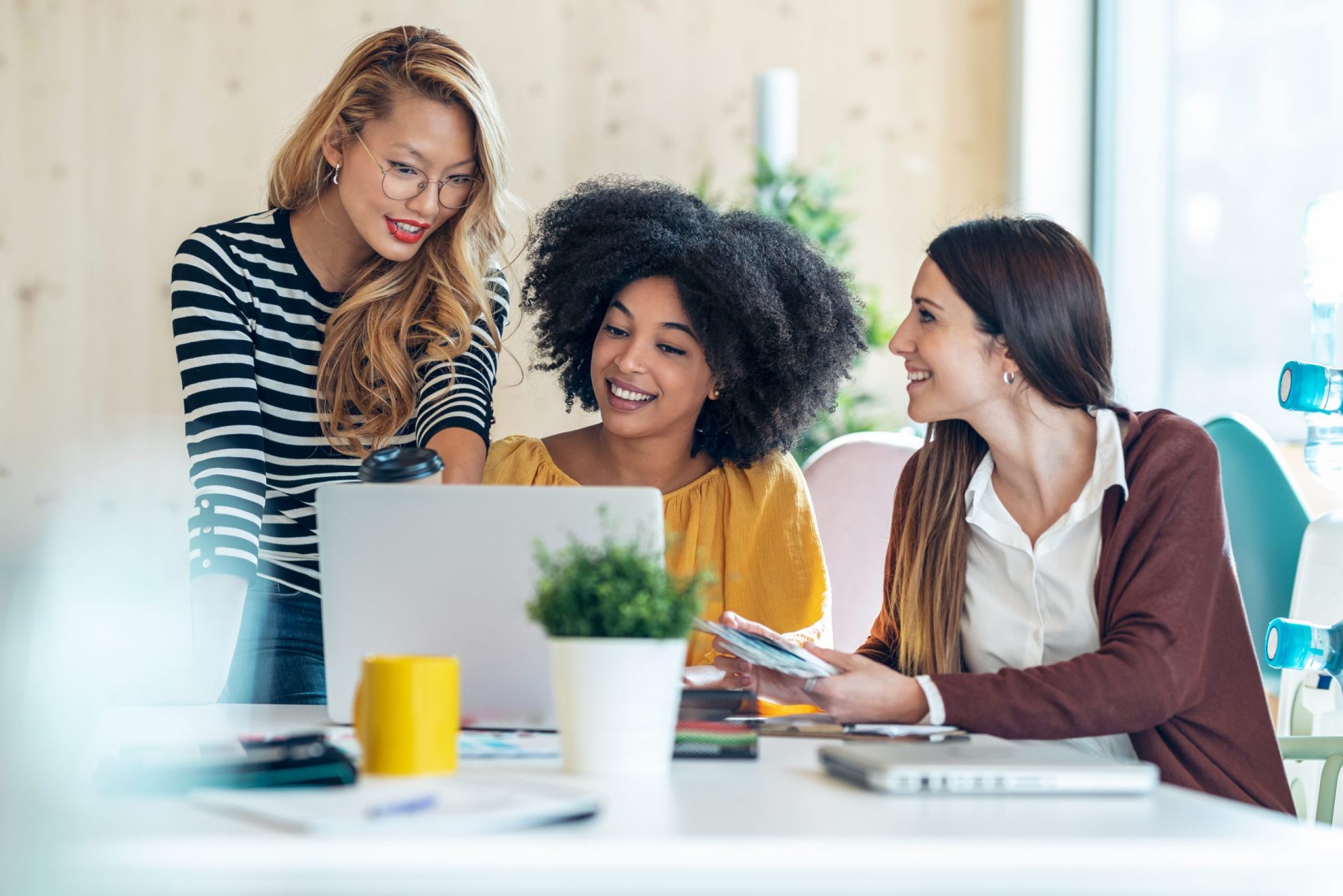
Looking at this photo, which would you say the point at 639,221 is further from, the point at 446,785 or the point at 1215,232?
the point at 1215,232

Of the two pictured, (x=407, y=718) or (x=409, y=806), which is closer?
(x=409, y=806)

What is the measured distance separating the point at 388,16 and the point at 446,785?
333 cm

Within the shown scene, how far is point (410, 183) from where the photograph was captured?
5.74 feet

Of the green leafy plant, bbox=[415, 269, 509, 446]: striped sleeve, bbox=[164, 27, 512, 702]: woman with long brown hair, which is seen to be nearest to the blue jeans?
bbox=[164, 27, 512, 702]: woman with long brown hair

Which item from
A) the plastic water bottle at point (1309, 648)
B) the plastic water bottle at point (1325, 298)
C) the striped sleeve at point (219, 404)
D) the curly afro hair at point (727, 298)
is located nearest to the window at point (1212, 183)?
the plastic water bottle at point (1325, 298)

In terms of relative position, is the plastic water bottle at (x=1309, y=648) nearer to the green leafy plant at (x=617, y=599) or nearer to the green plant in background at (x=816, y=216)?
the green leafy plant at (x=617, y=599)

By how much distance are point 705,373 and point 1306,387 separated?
0.82 meters

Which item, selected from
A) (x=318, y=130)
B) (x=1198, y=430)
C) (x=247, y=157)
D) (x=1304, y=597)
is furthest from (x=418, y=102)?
(x=247, y=157)

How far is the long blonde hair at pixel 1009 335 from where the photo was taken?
156 cm

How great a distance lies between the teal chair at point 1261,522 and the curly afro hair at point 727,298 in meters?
0.60

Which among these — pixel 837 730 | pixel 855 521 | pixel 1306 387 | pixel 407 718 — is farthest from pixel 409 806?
pixel 855 521

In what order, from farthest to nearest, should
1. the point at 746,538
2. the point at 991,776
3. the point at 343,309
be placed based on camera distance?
the point at 746,538
the point at 343,309
the point at 991,776

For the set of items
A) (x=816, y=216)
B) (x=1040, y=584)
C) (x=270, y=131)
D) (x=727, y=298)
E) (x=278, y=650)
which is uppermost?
(x=270, y=131)

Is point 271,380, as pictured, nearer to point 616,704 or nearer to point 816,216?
point 616,704
